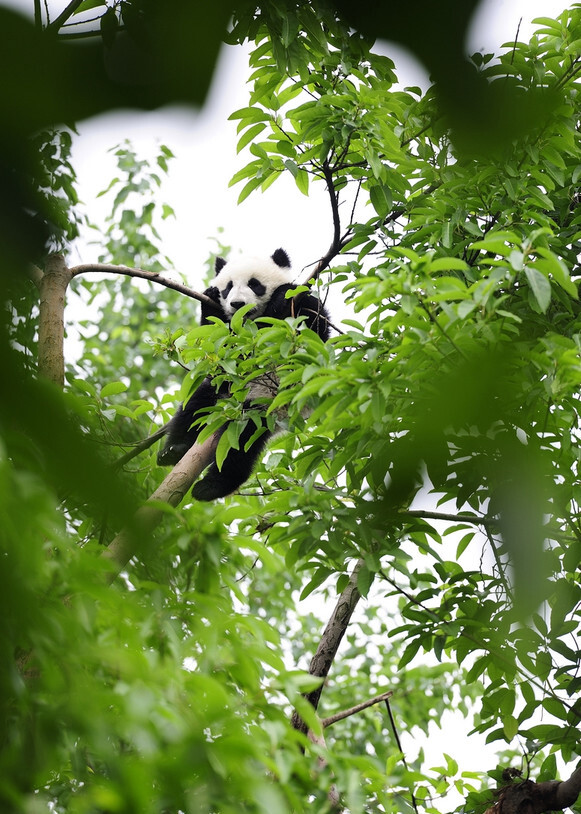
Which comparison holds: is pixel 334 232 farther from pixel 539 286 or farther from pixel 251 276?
pixel 251 276

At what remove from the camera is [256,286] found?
6.73 meters

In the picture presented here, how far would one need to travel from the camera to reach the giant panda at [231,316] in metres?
4.33

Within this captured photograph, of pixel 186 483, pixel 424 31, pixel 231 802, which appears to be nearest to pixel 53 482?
pixel 424 31

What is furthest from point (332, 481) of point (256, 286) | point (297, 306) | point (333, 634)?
point (256, 286)

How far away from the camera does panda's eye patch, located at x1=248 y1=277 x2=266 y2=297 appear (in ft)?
22.0

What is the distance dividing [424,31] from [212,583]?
1551mm

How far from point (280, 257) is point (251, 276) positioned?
1.10ft

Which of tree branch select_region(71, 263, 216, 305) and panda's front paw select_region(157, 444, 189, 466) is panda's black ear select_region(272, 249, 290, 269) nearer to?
panda's front paw select_region(157, 444, 189, 466)

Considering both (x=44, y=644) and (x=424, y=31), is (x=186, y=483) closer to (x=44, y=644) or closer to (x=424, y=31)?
(x=44, y=644)

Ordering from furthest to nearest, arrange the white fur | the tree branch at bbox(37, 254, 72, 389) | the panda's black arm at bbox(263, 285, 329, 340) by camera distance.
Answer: the white fur → the panda's black arm at bbox(263, 285, 329, 340) → the tree branch at bbox(37, 254, 72, 389)

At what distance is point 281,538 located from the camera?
276 centimetres

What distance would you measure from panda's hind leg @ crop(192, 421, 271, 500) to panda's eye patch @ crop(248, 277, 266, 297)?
252cm

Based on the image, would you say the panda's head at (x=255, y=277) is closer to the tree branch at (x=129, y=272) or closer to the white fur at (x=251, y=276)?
the white fur at (x=251, y=276)

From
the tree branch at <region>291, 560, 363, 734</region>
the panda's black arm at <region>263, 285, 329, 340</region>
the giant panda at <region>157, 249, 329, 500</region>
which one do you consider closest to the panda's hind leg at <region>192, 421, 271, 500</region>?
the giant panda at <region>157, 249, 329, 500</region>
